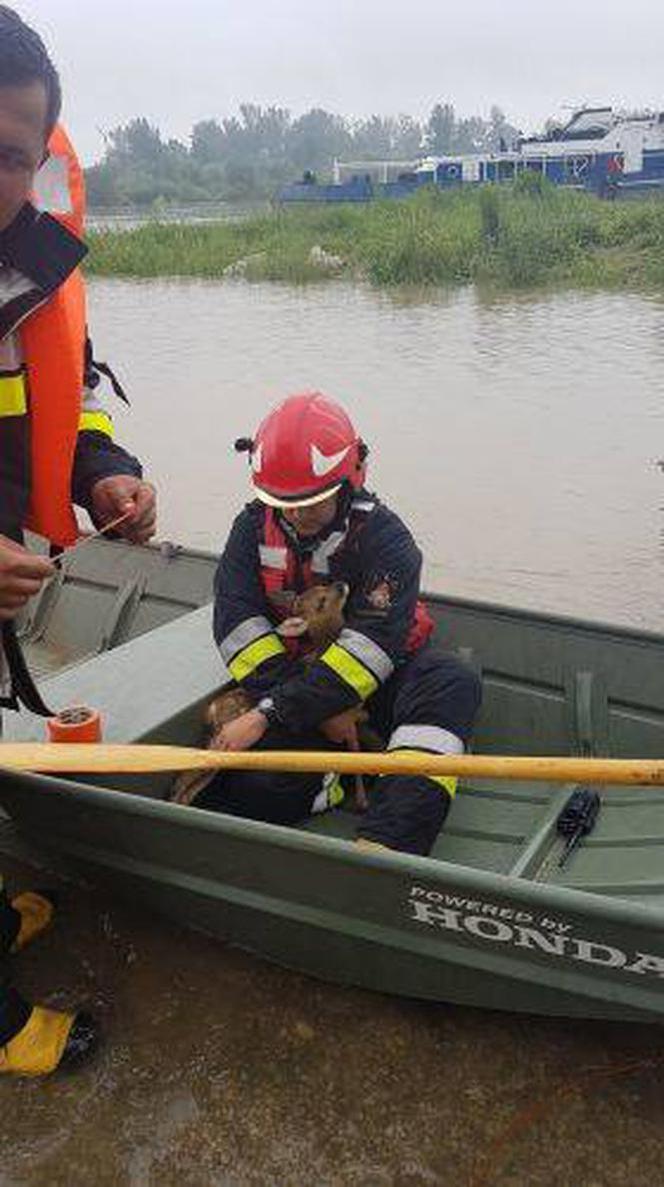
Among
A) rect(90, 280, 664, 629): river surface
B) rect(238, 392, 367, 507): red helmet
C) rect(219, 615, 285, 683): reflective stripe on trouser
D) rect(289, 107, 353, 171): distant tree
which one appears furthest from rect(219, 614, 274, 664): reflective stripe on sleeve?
rect(289, 107, 353, 171): distant tree

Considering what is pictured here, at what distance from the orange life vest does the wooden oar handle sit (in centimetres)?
50

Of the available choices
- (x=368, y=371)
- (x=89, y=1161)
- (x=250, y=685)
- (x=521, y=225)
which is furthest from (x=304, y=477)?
(x=521, y=225)

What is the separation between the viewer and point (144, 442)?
373 inches

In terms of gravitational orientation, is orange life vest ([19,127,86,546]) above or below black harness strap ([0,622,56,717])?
above

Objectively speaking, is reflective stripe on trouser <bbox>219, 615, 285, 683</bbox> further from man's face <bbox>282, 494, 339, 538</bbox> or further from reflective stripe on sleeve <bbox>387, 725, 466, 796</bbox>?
reflective stripe on sleeve <bbox>387, 725, 466, 796</bbox>

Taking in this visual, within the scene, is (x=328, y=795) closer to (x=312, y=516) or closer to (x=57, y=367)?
(x=312, y=516)

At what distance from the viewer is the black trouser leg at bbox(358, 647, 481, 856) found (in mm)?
2629

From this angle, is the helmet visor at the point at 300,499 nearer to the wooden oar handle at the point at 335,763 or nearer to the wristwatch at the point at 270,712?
the wristwatch at the point at 270,712

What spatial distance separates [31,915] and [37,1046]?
55cm

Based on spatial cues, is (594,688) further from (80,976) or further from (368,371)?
(368,371)

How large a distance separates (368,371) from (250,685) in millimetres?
9187

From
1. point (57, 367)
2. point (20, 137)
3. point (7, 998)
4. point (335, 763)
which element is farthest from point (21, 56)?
point (7, 998)

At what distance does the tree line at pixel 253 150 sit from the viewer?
185ft

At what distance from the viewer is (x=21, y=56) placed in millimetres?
1728
